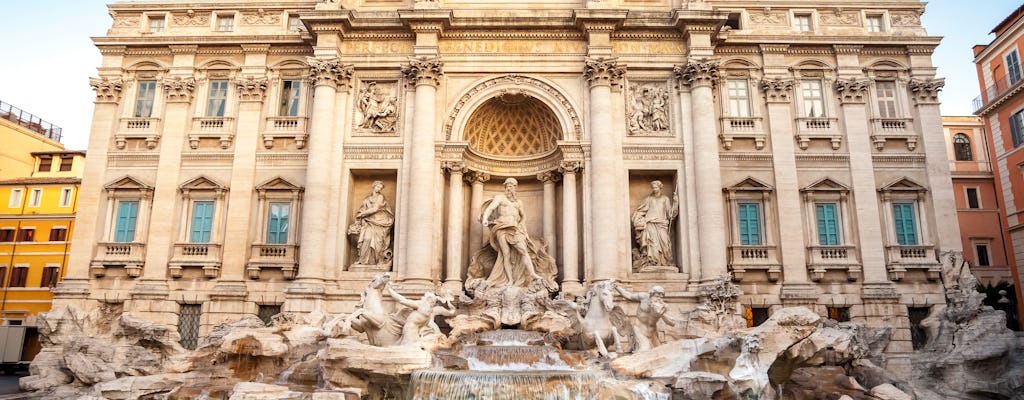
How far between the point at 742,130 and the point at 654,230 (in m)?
5.03

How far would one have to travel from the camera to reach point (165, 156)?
22.5 metres

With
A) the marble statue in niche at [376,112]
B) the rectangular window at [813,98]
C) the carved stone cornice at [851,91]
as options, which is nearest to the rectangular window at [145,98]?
the marble statue in niche at [376,112]

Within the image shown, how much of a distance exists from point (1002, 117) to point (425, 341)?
2799 cm

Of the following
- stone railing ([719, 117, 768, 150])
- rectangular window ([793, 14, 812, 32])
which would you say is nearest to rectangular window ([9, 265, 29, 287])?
stone railing ([719, 117, 768, 150])

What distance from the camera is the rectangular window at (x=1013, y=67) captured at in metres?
27.2

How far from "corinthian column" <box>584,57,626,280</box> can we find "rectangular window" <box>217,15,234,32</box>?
13534 millimetres

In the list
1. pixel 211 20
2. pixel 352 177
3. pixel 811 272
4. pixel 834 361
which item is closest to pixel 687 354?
pixel 834 361

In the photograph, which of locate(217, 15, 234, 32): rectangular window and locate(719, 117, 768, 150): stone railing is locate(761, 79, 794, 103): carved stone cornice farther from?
locate(217, 15, 234, 32): rectangular window

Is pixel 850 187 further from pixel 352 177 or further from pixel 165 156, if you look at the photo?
pixel 165 156

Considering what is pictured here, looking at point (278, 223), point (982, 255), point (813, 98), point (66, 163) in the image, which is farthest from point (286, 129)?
point (982, 255)

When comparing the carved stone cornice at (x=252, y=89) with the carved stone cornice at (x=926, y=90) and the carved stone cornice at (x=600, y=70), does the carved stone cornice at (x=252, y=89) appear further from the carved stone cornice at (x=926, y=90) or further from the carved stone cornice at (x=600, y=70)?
the carved stone cornice at (x=926, y=90)

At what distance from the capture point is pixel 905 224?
21.9m

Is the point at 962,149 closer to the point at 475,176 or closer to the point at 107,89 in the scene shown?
the point at 475,176

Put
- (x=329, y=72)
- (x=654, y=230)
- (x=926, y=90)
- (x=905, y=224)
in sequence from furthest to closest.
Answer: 1. (x=926, y=90)
2. (x=905, y=224)
3. (x=329, y=72)
4. (x=654, y=230)
